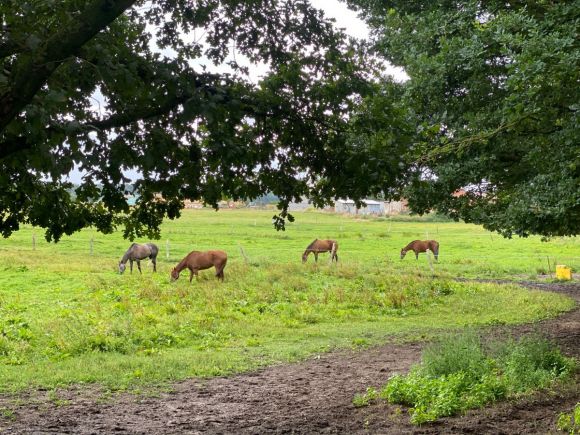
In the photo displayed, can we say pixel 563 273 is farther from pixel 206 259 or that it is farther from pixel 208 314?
pixel 208 314

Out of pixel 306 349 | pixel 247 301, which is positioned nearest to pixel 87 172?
pixel 306 349

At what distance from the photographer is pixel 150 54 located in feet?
20.9

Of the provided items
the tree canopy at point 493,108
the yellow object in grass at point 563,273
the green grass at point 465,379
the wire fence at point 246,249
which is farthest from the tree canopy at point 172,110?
the wire fence at point 246,249

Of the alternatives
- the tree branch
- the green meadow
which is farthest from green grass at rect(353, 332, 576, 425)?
the tree branch

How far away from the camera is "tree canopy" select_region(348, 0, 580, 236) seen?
789 cm

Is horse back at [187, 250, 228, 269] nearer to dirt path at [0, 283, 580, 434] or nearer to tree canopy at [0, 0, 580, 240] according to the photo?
dirt path at [0, 283, 580, 434]

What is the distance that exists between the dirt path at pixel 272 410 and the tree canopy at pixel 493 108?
2928 mm

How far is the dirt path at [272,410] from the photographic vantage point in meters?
7.52

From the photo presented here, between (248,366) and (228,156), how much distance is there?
21.7 feet

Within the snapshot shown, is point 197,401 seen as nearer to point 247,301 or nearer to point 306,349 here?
point 306,349

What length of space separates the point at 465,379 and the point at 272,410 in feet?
9.05

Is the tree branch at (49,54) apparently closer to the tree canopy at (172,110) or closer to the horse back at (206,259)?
the tree canopy at (172,110)


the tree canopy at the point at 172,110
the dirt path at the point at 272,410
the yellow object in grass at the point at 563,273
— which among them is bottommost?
the dirt path at the point at 272,410

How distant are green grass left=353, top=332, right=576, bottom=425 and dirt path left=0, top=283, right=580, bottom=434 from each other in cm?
21
